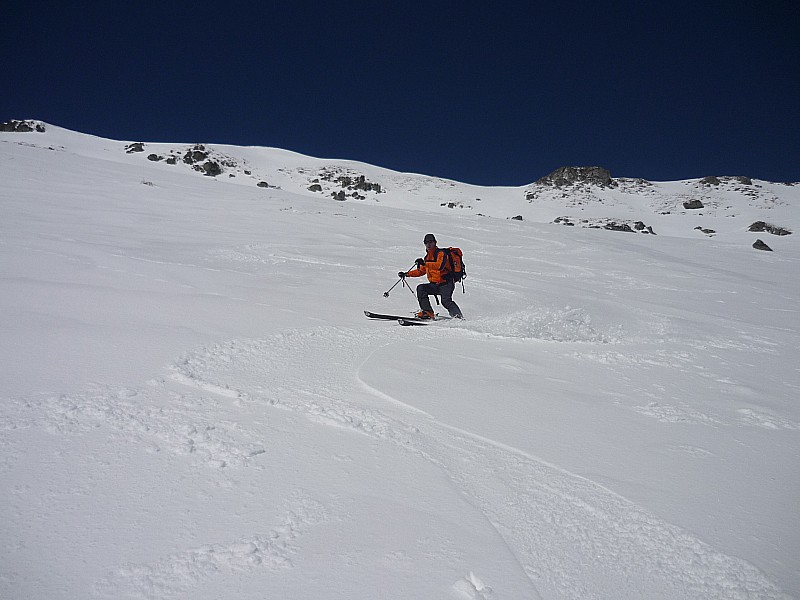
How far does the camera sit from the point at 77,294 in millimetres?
5105

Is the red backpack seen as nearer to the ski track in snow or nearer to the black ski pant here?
the black ski pant

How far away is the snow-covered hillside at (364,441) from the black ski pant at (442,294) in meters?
0.42

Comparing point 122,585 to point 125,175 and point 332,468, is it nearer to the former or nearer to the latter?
point 332,468

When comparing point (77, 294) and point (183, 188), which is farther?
point (183, 188)

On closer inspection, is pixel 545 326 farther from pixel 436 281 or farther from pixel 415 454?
pixel 415 454

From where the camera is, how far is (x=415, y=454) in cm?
278

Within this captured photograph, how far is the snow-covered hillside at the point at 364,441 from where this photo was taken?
1.86 meters

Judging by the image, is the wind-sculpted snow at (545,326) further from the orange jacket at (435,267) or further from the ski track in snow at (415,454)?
the ski track in snow at (415,454)

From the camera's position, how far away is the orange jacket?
25.5 ft

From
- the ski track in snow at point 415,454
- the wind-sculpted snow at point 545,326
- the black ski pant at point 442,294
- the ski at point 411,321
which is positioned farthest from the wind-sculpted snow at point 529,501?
the black ski pant at point 442,294

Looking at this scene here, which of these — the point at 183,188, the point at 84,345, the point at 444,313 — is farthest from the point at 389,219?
the point at 84,345

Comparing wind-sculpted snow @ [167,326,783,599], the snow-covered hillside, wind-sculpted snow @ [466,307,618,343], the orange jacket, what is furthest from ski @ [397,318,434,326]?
wind-sculpted snow @ [167,326,783,599]

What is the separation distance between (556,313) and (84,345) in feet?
21.8

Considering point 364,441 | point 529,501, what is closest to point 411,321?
point 364,441
